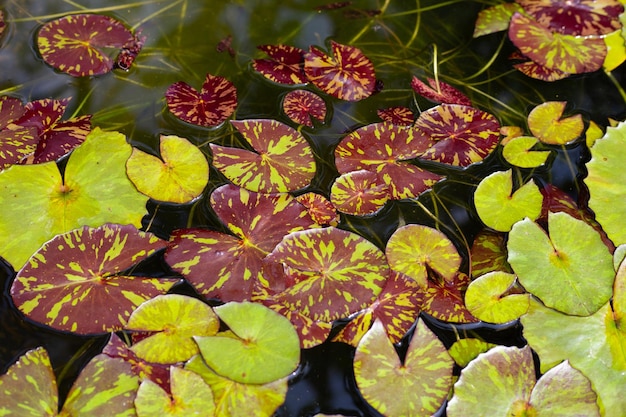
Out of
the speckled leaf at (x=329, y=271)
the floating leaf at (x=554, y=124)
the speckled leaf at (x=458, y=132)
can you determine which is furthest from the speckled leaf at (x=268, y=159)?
the floating leaf at (x=554, y=124)

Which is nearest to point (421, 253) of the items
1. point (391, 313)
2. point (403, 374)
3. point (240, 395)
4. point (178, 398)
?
point (391, 313)

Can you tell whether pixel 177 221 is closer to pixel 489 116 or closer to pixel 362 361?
pixel 362 361

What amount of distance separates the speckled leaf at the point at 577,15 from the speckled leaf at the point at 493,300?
0.94 meters

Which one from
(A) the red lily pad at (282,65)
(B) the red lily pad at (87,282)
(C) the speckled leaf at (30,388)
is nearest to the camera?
(C) the speckled leaf at (30,388)

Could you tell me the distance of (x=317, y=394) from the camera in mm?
1204

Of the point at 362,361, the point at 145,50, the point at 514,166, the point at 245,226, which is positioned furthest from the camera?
the point at 145,50

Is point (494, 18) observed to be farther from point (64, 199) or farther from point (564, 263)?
point (64, 199)

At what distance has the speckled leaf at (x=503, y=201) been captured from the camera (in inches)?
56.2

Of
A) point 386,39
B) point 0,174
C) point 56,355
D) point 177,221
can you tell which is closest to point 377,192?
point 177,221

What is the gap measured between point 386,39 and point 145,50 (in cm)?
74

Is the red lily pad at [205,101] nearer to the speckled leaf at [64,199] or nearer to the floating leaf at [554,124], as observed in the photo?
the speckled leaf at [64,199]

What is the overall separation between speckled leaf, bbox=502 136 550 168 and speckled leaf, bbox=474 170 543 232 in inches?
4.5

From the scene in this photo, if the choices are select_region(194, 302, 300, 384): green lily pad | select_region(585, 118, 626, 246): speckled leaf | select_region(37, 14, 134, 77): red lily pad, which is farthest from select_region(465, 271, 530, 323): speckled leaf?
select_region(37, 14, 134, 77): red lily pad

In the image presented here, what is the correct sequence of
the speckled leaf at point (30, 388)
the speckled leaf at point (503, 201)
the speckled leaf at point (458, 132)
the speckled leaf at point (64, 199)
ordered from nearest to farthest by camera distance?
the speckled leaf at point (30, 388), the speckled leaf at point (64, 199), the speckled leaf at point (503, 201), the speckled leaf at point (458, 132)
